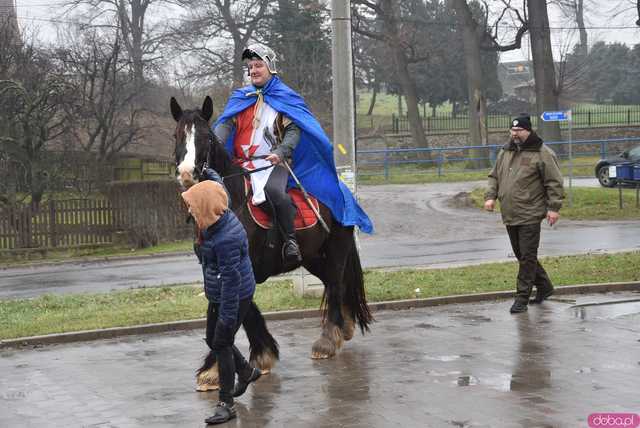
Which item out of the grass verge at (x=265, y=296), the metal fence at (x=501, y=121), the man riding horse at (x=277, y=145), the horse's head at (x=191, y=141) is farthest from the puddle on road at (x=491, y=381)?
the metal fence at (x=501, y=121)

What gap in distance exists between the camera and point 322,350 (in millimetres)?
9164

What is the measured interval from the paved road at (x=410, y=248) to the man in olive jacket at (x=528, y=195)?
5430mm

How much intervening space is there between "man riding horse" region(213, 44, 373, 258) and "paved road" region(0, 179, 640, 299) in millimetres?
7304

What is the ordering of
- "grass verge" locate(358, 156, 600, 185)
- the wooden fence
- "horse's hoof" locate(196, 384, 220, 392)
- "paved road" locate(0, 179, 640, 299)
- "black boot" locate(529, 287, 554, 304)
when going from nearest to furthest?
"horse's hoof" locate(196, 384, 220, 392) → "black boot" locate(529, 287, 554, 304) → "paved road" locate(0, 179, 640, 299) → the wooden fence → "grass verge" locate(358, 156, 600, 185)

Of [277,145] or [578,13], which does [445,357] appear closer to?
[277,145]

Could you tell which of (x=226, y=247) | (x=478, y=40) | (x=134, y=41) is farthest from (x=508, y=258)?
(x=134, y=41)

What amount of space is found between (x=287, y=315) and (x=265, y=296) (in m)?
1.36

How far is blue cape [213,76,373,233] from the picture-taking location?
29.9ft

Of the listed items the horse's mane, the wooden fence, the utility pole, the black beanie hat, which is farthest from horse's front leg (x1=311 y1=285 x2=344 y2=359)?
the wooden fence

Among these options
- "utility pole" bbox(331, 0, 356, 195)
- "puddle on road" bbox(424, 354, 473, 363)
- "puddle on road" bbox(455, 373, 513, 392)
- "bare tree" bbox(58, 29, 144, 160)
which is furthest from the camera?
"bare tree" bbox(58, 29, 144, 160)

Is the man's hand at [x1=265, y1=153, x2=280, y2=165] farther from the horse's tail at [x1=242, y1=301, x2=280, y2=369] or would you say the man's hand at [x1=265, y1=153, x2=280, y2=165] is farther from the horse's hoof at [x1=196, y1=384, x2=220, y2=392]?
the horse's hoof at [x1=196, y1=384, x2=220, y2=392]

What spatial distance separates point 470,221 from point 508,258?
8.68m

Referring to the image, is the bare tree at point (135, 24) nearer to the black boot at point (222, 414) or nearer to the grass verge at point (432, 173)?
the grass verge at point (432, 173)

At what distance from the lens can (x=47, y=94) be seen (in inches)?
1048
